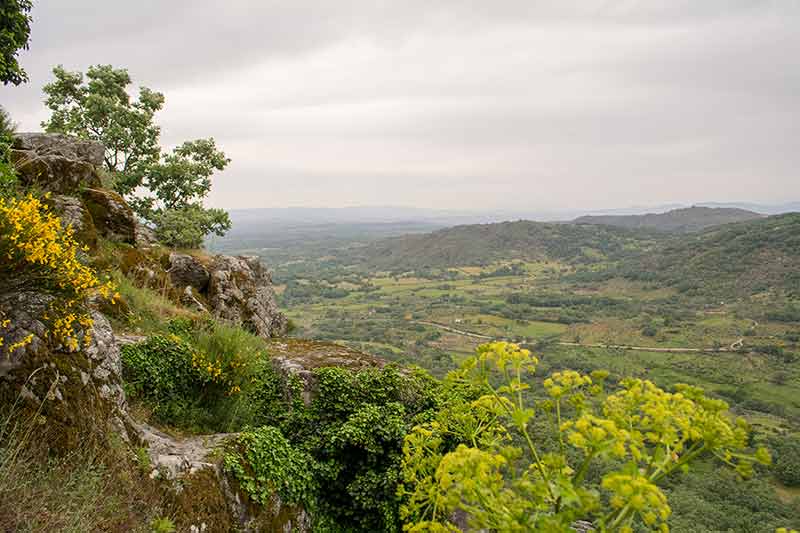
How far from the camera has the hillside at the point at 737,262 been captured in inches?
4643

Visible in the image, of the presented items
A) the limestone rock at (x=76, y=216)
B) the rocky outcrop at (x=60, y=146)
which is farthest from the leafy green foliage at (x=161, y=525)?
the rocky outcrop at (x=60, y=146)

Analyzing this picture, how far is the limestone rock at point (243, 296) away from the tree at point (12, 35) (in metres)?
7.48

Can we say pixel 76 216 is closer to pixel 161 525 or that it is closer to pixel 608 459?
pixel 161 525

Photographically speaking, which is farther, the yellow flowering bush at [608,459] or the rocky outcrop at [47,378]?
the rocky outcrop at [47,378]

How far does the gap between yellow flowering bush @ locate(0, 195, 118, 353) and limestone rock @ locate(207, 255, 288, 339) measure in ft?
30.2

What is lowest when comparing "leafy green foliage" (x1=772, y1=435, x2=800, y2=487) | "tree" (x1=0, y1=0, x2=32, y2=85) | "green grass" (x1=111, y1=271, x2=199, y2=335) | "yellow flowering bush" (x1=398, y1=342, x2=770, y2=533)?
"leafy green foliage" (x1=772, y1=435, x2=800, y2=487)

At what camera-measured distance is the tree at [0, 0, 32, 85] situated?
10031 mm

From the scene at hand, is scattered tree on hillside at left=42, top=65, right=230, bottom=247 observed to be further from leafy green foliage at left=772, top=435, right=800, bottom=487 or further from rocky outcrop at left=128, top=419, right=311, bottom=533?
leafy green foliage at left=772, top=435, right=800, bottom=487

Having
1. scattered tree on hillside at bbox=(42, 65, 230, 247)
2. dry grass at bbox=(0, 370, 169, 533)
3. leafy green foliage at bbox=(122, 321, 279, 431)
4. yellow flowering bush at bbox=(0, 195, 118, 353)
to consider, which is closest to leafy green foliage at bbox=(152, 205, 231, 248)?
scattered tree on hillside at bbox=(42, 65, 230, 247)

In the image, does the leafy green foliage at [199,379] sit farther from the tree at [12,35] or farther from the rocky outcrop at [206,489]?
the tree at [12,35]

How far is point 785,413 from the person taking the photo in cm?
6103

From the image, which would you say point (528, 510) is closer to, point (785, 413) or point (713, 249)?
point (785, 413)

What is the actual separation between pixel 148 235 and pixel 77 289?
12.7 meters

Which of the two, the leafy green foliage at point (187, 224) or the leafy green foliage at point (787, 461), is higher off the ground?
the leafy green foliage at point (187, 224)
